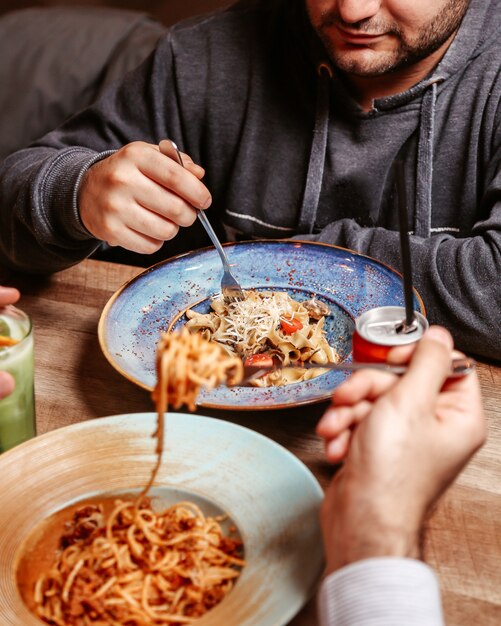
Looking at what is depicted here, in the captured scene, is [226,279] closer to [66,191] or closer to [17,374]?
[66,191]

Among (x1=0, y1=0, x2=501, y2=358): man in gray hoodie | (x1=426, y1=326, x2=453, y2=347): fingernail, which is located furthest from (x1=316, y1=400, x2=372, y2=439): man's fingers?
(x1=0, y1=0, x2=501, y2=358): man in gray hoodie

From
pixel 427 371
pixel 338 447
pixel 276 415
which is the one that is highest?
pixel 427 371

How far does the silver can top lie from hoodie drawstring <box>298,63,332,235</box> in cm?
89

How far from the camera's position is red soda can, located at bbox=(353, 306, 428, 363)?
3.29 feet

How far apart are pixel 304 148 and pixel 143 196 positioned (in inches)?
24.7

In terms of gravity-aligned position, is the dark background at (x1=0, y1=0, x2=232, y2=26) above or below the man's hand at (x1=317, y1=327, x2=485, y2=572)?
below

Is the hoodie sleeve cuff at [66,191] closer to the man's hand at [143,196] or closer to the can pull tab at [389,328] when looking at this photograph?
the man's hand at [143,196]

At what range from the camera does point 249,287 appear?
1573mm

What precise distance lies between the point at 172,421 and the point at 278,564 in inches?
12.3

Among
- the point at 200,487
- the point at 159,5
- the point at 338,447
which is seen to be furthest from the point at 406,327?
the point at 159,5

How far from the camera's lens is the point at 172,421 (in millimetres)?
1128

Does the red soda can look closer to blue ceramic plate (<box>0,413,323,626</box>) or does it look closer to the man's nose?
blue ceramic plate (<box>0,413,323,626</box>)

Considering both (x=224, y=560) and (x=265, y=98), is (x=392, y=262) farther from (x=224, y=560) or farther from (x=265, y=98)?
(x=224, y=560)

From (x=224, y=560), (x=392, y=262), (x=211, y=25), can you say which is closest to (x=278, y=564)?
(x=224, y=560)
